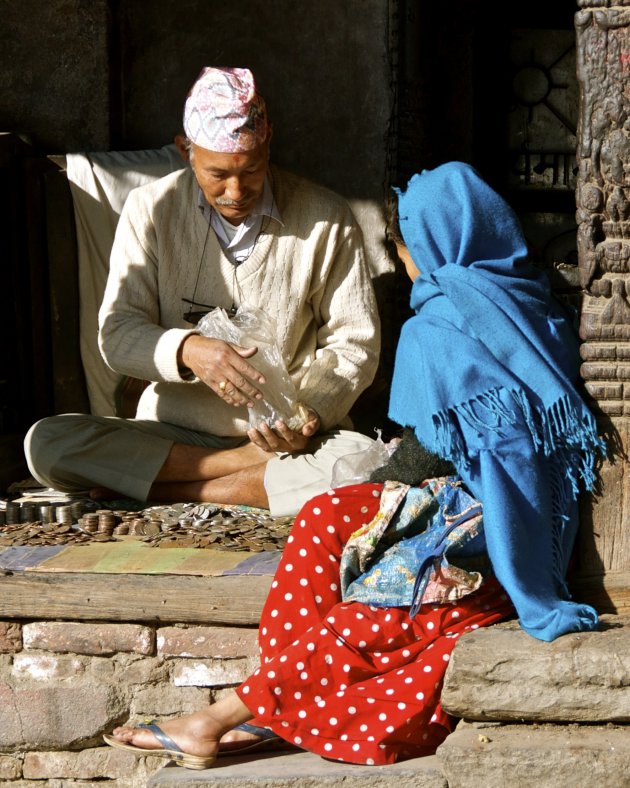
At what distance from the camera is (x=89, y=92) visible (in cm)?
588

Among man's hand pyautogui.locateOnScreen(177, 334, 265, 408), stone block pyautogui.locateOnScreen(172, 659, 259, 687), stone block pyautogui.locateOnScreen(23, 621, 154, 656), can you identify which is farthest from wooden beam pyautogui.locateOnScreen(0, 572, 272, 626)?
man's hand pyautogui.locateOnScreen(177, 334, 265, 408)

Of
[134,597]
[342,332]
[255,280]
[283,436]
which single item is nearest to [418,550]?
[134,597]

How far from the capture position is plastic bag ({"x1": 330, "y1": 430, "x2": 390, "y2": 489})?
3.94 metres

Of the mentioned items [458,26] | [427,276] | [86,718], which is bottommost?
[86,718]

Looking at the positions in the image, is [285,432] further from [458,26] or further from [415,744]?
[458,26]

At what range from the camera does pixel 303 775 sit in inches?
132

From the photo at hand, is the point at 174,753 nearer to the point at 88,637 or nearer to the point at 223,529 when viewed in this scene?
the point at 88,637

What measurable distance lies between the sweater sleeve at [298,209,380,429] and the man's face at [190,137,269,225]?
0.40m

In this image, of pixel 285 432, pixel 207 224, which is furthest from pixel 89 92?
pixel 285 432

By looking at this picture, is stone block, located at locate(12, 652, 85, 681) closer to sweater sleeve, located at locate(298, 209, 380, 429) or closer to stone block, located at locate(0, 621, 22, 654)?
stone block, located at locate(0, 621, 22, 654)

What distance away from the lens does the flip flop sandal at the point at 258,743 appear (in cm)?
355

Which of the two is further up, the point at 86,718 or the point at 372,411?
the point at 372,411

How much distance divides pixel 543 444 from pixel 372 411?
2392 mm

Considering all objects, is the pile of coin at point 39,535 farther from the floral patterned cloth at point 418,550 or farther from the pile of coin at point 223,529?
the floral patterned cloth at point 418,550
